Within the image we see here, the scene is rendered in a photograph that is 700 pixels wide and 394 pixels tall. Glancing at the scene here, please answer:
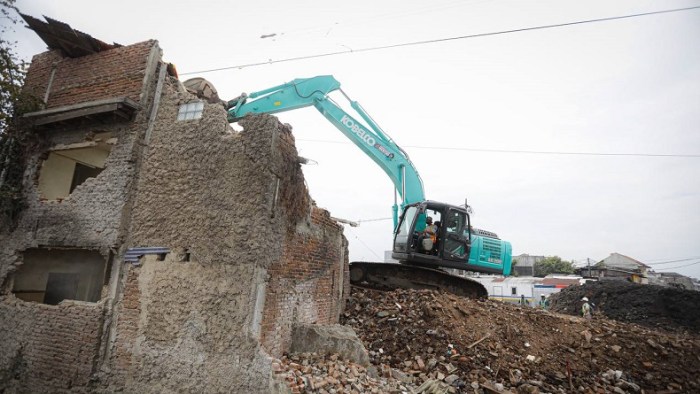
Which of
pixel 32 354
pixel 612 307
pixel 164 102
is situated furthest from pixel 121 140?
pixel 612 307

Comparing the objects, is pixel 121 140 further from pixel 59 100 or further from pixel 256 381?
pixel 256 381

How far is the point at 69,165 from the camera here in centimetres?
684

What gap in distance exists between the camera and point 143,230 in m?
4.93

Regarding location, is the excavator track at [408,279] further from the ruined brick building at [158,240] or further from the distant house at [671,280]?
the distant house at [671,280]

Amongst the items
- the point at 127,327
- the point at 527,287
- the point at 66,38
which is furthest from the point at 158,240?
the point at 527,287

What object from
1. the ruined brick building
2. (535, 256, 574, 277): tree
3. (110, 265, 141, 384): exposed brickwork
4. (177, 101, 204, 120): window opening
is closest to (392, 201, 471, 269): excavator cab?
the ruined brick building

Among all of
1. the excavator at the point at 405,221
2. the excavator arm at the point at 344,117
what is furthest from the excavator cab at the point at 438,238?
the excavator arm at the point at 344,117

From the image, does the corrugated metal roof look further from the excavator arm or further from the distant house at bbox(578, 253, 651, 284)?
the distant house at bbox(578, 253, 651, 284)

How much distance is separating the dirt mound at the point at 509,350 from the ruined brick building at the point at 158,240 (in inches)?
50.9

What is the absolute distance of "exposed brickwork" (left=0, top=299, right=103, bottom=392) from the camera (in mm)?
4695

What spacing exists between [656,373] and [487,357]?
264 centimetres

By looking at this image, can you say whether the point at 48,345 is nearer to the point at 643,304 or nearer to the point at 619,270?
the point at 643,304

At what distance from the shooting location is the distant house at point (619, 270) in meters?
19.7

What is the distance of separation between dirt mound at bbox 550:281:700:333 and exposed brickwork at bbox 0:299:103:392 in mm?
13113
